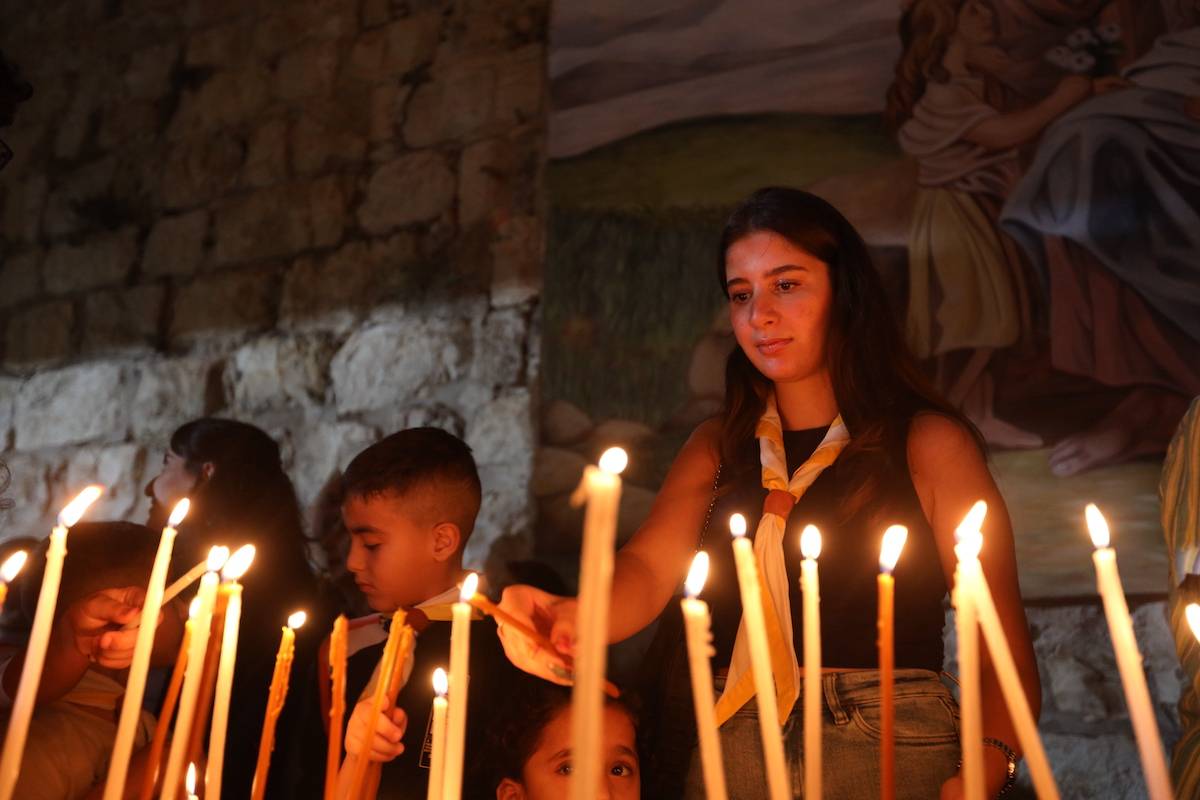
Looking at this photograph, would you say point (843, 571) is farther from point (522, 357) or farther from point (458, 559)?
point (522, 357)

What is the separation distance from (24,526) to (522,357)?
2.04 metres

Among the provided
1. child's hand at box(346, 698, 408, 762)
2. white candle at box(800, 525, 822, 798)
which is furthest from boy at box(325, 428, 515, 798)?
white candle at box(800, 525, 822, 798)

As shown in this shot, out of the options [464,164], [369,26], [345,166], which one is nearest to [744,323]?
[464,164]

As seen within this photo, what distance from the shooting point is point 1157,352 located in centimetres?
267

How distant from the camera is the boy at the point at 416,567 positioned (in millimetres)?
2002

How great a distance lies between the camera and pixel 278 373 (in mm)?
3818

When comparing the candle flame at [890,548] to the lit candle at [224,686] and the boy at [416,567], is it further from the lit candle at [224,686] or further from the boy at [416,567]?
the boy at [416,567]

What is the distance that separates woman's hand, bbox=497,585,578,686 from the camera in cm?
135

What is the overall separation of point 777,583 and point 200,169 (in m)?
3.42

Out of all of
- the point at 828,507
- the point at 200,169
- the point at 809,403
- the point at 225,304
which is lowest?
the point at 828,507

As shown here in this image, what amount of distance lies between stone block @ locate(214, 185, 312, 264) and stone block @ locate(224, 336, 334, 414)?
14.0 inches

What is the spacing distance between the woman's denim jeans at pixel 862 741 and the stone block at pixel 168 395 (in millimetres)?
2886

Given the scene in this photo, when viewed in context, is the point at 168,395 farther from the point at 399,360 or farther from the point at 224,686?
the point at 224,686

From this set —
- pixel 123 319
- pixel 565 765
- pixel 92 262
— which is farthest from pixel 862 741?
pixel 92 262
